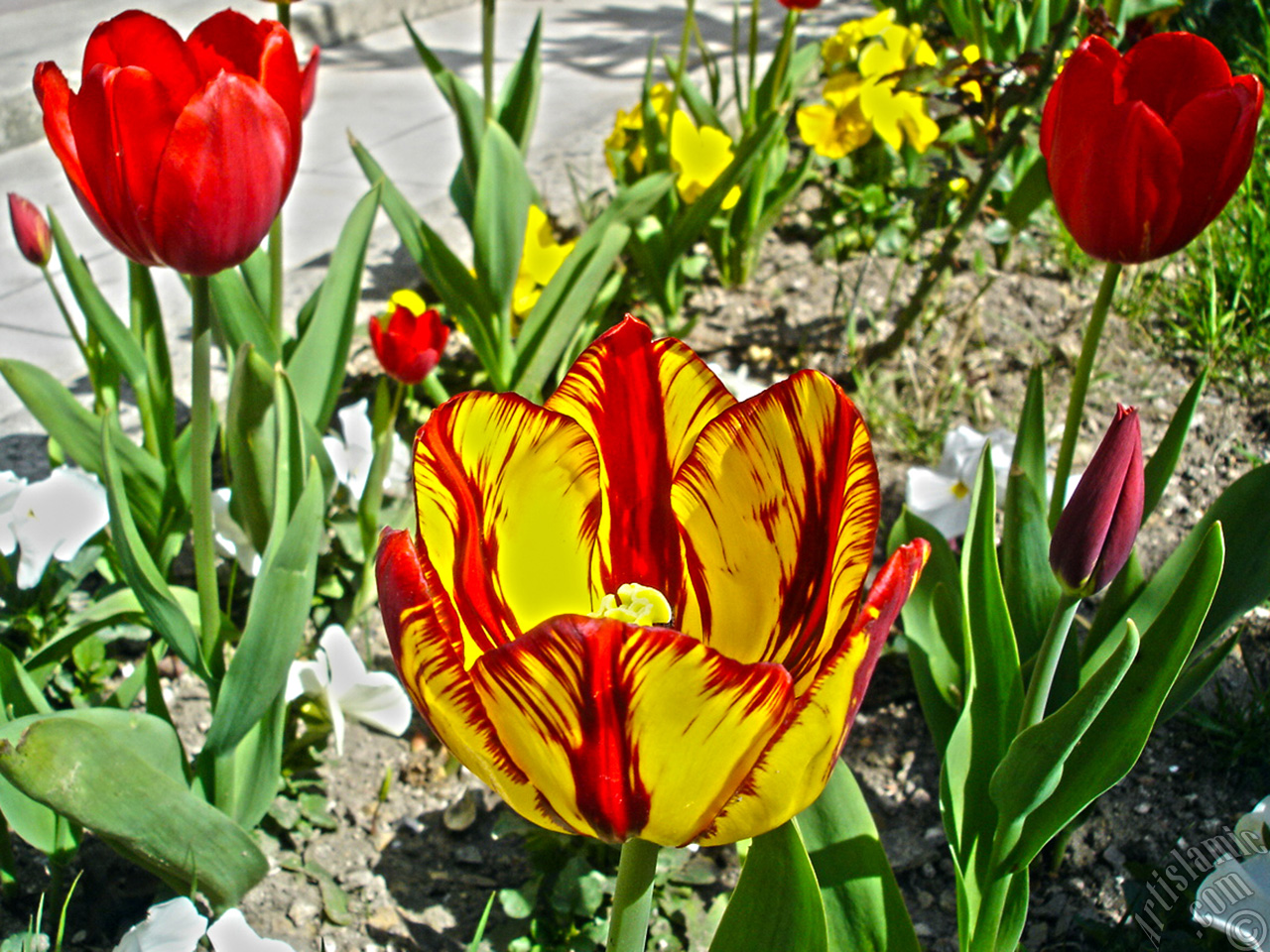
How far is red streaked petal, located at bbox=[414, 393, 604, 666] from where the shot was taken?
2.14 feet

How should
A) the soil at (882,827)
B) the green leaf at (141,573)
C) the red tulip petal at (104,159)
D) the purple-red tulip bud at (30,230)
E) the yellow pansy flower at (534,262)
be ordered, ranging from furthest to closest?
the yellow pansy flower at (534,262) → the purple-red tulip bud at (30,230) → the soil at (882,827) → the green leaf at (141,573) → the red tulip petal at (104,159)

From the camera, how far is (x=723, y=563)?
743mm

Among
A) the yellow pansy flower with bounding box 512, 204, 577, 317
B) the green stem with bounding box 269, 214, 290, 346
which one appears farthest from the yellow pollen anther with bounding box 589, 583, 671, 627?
the yellow pansy flower with bounding box 512, 204, 577, 317

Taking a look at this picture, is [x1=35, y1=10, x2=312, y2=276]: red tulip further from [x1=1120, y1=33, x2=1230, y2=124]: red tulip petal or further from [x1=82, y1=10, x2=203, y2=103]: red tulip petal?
[x1=1120, y1=33, x2=1230, y2=124]: red tulip petal

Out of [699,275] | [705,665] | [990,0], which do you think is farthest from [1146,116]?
[990,0]

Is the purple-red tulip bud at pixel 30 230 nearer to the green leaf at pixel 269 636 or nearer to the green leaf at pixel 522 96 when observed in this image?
the green leaf at pixel 269 636

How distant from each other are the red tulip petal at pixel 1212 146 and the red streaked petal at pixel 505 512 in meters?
0.69

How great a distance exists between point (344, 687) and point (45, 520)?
1.52 feet

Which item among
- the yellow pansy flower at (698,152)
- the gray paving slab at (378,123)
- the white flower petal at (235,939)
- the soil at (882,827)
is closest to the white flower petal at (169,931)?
the white flower petal at (235,939)

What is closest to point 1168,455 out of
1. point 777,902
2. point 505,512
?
point 777,902

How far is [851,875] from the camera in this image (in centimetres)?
101

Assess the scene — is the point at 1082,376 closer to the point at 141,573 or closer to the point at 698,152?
the point at 141,573

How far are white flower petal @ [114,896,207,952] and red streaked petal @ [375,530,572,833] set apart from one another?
635 mm

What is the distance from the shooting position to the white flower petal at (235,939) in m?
1.10
